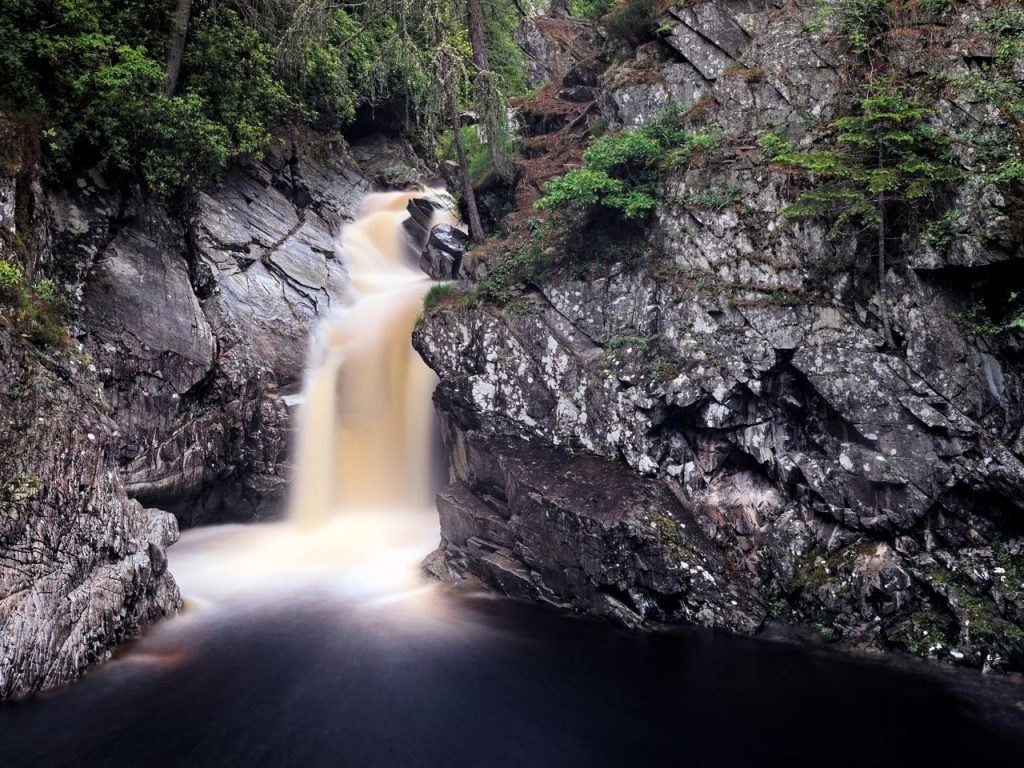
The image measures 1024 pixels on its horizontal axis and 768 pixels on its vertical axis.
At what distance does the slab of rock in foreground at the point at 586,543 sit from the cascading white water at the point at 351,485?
4.75 feet

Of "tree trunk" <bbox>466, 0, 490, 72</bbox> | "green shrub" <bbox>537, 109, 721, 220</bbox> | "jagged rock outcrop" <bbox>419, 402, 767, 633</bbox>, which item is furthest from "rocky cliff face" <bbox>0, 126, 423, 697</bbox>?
"green shrub" <bbox>537, 109, 721, 220</bbox>

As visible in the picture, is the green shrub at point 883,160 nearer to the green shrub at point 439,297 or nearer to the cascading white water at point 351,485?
the green shrub at point 439,297

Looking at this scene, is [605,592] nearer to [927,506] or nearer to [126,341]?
[927,506]

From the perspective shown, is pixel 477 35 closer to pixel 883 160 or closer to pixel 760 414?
pixel 883 160

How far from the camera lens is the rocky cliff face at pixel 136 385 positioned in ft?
24.7

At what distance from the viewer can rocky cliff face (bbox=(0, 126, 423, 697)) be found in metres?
7.53

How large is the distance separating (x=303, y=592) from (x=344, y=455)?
3497mm

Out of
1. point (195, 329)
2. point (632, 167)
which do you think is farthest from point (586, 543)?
point (195, 329)

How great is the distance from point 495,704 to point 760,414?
597 cm

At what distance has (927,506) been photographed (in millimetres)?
8492

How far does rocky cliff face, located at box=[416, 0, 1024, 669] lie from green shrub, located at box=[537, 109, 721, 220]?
47cm

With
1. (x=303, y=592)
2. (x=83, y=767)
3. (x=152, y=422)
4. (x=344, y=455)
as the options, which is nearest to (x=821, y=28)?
(x=344, y=455)

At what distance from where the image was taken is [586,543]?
30.7ft

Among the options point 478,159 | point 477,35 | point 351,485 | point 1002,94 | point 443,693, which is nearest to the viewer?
point 443,693
